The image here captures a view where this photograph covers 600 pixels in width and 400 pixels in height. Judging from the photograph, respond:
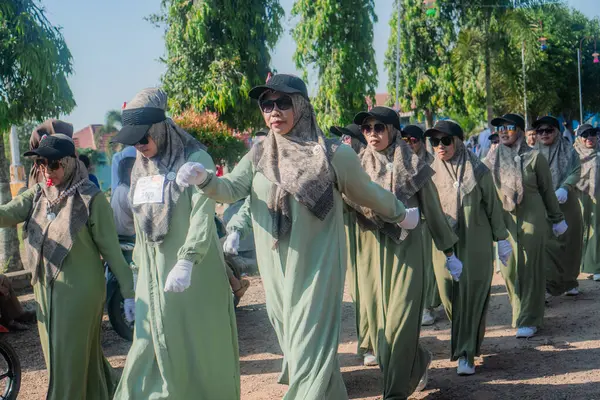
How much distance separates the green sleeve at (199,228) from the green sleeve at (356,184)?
2.23 feet

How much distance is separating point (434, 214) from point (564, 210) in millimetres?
4468

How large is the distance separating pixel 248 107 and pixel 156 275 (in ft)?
44.6

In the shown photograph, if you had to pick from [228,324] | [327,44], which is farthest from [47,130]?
[327,44]

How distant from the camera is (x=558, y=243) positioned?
922 cm

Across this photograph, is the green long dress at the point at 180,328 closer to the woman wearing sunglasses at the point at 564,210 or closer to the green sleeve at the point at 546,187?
the green sleeve at the point at 546,187

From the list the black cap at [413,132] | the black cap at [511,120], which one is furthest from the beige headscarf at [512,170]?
the black cap at [413,132]

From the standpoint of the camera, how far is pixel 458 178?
623 centimetres

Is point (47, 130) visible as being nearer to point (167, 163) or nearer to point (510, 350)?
point (167, 163)

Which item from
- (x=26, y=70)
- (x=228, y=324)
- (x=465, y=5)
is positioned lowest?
(x=228, y=324)

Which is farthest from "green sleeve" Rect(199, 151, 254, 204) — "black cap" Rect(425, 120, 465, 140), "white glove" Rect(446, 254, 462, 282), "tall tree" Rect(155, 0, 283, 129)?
"tall tree" Rect(155, 0, 283, 129)

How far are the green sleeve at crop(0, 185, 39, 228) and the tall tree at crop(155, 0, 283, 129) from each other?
1217cm

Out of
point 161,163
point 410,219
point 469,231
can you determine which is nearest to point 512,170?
point 469,231

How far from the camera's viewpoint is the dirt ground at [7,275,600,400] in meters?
5.59

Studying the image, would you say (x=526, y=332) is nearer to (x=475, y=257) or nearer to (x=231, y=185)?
(x=475, y=257)
